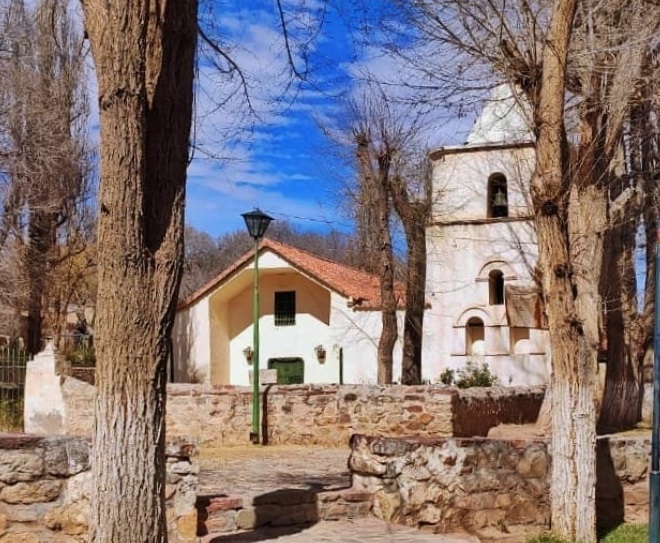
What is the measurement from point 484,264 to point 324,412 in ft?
43.8

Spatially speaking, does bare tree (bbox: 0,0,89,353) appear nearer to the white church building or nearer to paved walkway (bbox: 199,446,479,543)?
paved walkway (bbox: 199,446,479,543)

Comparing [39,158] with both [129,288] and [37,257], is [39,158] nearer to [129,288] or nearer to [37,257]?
[37,257]

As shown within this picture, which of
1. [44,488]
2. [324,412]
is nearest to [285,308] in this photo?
[324,412]

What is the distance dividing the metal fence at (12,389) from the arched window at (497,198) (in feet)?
47.5

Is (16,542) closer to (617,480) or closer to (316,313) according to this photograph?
(617,480)

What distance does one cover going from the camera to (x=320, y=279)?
28.9 meters

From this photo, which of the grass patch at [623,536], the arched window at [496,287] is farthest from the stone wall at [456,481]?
the arched window at [496,287]

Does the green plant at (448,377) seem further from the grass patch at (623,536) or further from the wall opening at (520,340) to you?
the grass patch at (623,536)

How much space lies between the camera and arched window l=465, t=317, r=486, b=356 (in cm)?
2725

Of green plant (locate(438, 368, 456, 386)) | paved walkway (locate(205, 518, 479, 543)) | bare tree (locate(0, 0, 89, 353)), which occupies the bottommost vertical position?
paved walkway (locate(205, 518, 479, 543))

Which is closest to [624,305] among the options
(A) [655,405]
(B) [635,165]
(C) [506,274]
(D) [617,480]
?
(B) [635,165]

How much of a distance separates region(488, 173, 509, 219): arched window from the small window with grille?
27.6ft

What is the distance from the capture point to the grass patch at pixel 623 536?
7.99 metres

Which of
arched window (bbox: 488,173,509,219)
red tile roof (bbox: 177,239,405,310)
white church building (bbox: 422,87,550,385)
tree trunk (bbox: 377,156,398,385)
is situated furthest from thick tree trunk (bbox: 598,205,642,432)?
red tile roof (bbox: 177,239,405,310)
